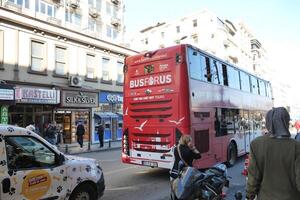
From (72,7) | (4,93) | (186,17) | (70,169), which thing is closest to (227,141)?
(70,169)

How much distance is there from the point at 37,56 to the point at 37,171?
A: 1928 centimetres

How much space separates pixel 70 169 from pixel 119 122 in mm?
24954

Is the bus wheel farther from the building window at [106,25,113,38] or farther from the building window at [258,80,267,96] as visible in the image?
the building window at [106,25,113,38]

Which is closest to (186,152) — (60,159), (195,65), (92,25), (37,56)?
(60,159)

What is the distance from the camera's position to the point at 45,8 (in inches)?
1033

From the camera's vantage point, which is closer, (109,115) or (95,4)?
(109,115)

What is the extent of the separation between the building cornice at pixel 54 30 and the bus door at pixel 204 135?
15.5 m

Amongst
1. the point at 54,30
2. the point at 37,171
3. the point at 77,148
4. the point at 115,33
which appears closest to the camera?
the point at 37,171

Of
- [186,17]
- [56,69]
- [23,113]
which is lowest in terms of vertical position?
[23,113]

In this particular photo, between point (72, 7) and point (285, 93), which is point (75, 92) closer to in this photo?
point (72, 7)

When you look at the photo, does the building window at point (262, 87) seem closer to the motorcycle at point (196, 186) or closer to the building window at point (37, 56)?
the motorcycle at point (196, 186)

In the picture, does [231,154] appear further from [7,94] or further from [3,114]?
[3,114]

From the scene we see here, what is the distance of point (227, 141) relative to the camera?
12172 millimetres

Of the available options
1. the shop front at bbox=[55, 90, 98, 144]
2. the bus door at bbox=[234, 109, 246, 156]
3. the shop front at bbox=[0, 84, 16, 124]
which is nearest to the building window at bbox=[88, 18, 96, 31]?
the shop front at bbox=[55, 90, 98, 144]
